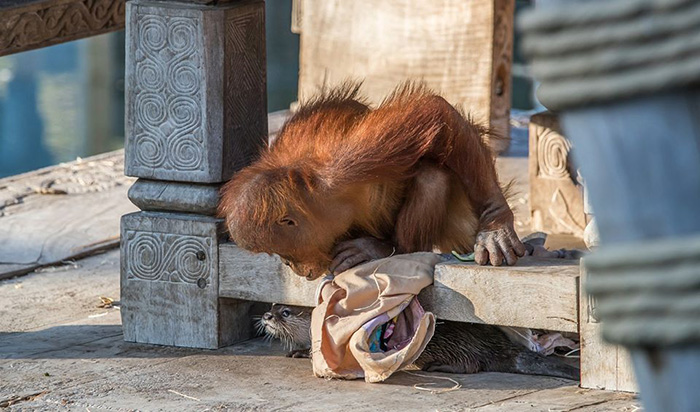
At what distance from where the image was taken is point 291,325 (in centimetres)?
416

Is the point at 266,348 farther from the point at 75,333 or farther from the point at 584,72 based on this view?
the point at 584,72

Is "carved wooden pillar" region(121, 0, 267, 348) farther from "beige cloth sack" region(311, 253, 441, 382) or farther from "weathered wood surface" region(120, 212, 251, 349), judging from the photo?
"beige cloth sack" region(311, 253, 441, 382)

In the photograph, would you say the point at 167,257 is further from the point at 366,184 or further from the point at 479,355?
the point at 479,355

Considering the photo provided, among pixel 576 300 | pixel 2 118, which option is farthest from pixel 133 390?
pixel 2 118

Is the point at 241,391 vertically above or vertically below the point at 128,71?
below

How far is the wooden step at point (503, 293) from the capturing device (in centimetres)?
367

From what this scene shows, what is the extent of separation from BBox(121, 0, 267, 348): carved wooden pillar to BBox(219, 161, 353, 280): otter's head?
1.28ft

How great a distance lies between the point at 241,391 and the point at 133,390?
345 mm

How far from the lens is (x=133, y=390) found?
3.82 meters

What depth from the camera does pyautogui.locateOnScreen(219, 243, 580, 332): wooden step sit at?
3.67 metres

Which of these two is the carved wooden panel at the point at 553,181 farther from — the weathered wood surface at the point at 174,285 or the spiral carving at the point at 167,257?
the spiral carving at the point at 167,257

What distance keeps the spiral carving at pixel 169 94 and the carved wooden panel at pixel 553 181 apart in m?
2.33

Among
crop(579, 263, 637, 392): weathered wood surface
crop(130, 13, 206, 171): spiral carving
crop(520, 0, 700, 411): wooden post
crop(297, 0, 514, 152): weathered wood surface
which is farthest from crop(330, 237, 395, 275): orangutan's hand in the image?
crop(297, 0, 514, 152): weathered wood surface

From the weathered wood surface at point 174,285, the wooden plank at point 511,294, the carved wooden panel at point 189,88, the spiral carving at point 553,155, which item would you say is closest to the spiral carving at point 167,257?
the weathered wood surface at point 174,285
